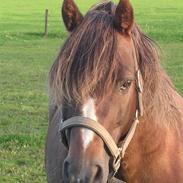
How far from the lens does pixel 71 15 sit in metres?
3.02

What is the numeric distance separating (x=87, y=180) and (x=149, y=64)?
797mm

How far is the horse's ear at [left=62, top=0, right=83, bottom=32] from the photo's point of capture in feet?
9.85

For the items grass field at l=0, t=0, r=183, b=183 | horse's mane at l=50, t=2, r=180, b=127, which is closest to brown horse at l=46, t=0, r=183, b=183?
horse's mane at l=50, t=2, r=180, b=127

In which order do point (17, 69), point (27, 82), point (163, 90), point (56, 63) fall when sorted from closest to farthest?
point (56, 63) < point (163, 90) < point (27, 82) < point (17, 69)

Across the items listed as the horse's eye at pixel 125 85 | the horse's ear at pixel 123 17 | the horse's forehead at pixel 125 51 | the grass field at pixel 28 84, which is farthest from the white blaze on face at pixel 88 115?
the grass field at pixel 28 84

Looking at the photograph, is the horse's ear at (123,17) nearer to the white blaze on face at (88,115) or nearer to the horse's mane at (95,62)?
the horse's mane at (95,62)

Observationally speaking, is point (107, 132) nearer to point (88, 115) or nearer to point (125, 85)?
point (88, 115)

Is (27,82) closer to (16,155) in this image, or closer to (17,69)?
(17,69)

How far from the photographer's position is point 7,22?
34.1m

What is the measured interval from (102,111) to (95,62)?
9.9 inches

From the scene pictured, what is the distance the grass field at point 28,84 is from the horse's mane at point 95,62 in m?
0.31

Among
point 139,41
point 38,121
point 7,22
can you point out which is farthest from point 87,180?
point 7,22

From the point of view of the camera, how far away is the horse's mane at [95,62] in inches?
107

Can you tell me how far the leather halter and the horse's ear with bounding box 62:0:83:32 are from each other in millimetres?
453
